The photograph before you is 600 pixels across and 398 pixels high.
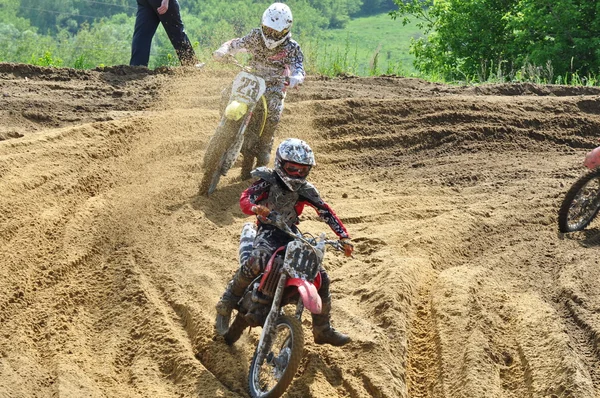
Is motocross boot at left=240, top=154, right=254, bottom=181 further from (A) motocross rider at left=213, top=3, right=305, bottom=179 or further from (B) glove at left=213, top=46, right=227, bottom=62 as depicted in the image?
(B) glove at left=213, top=46, right=227, bottom=62

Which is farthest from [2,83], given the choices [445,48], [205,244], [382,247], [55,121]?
[445,48]

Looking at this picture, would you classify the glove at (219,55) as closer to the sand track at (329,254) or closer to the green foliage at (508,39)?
the sand track at (329,254)

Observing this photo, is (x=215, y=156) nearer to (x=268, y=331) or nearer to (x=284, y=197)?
(x=284, y=197)

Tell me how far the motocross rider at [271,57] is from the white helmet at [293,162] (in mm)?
3923

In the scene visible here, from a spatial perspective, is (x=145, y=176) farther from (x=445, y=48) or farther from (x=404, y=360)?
(x=445, y=48)

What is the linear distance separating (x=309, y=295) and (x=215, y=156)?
4517 mm

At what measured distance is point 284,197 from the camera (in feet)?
24.0

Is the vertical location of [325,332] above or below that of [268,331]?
below

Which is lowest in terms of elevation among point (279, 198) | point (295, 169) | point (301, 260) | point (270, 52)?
point (301, 260)

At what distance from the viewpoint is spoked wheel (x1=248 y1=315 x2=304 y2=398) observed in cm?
612

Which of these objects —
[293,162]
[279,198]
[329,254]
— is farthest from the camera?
[329,254]

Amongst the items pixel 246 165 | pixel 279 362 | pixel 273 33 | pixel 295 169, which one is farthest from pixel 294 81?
pixel 279 362

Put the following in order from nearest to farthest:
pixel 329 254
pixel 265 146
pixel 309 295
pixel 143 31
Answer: pixel 309 295 → pixel 329 254 → pixel 265 146 → pixel 143 31

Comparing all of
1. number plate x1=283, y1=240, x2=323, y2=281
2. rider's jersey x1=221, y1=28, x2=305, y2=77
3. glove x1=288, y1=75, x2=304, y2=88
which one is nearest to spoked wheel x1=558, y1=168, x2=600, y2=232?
glove x1=288, y1=75, x2=304, y2=88
